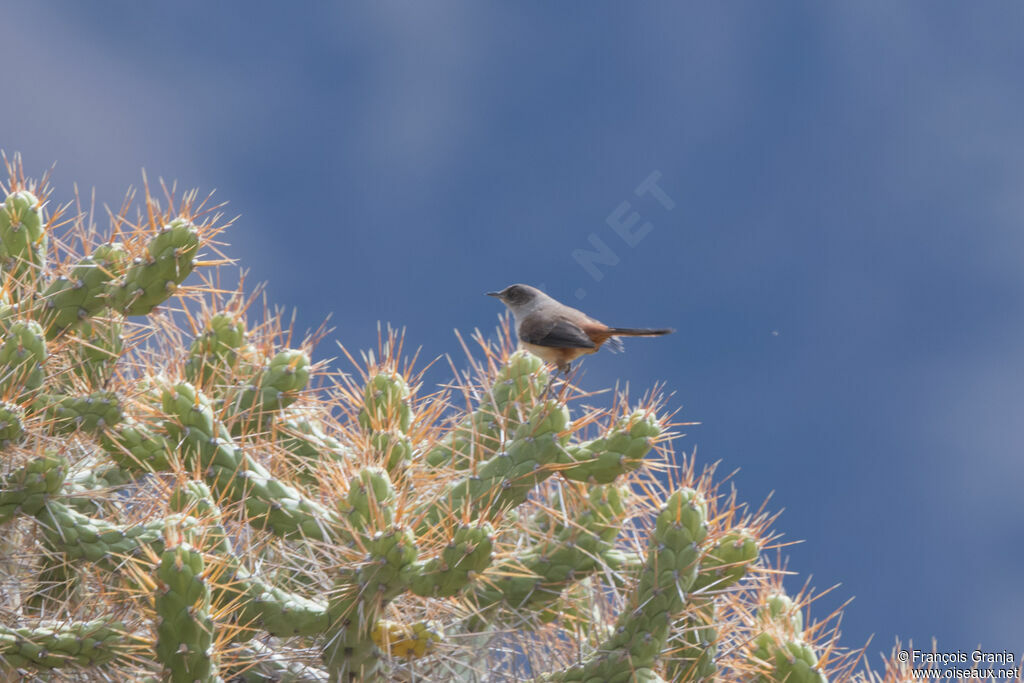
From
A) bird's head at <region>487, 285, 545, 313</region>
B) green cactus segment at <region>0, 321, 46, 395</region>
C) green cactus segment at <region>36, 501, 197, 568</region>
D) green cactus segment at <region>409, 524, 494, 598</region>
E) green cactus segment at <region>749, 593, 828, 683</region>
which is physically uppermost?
bird's head at <region>487, 285, 545, 313</region>

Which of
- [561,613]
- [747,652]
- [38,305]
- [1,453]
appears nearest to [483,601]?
[561,613]

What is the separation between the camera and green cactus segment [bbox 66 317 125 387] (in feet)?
19.1

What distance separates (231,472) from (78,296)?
137 centimetres

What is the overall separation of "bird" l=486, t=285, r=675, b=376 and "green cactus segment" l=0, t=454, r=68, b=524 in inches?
93.0

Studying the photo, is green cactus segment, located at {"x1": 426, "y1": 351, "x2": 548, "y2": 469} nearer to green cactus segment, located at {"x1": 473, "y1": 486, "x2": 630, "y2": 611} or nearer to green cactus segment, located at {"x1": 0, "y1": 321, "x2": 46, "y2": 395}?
green cactus segment, located at {"x1": 473, "y1": 486, "x2": 630, "y2": 611}

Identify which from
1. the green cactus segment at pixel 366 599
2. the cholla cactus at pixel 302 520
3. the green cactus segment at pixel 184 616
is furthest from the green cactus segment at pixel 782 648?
the green cactus segment at pixel 184 616

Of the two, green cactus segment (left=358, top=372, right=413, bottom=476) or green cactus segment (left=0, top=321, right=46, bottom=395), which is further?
green cactus segment (left=358, top=372, right=413, bottom=476)

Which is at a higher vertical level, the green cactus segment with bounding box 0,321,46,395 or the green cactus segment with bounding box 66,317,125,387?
the green cactus segment with bounding box 66,317,125,387

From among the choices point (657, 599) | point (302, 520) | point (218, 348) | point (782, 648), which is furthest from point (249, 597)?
point (782, 648)

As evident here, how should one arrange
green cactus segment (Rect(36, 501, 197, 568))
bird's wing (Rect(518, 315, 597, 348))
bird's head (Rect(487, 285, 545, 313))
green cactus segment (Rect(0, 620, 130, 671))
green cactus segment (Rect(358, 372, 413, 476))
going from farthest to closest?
bird's head (Rect(487, 285, 545, 313)) → bird's wing (Rect(518, 315, 597, 348)) → green cactus segment (Rect(358, 372, 413, 476)) → green cactus segment (Rect(36, 501, 197, 568)) → green cactus segment (Rect(0, 620, 130, 671))

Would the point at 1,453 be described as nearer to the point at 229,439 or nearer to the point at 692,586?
the point at 229,439

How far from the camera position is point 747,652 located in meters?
5.15

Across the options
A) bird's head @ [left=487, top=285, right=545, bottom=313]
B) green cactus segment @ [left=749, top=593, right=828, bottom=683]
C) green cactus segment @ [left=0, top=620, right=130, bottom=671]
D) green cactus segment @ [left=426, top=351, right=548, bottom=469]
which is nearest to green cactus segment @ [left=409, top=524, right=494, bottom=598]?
green cactus segment @ [left=0, top=620, right=130, bottom=671]

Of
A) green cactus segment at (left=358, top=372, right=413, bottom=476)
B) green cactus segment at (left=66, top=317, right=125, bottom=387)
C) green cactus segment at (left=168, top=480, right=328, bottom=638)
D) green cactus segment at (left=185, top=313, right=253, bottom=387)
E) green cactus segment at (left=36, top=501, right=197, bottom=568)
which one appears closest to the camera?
green cactus segment at (left=168, top=480, right=328, bottom=638)
